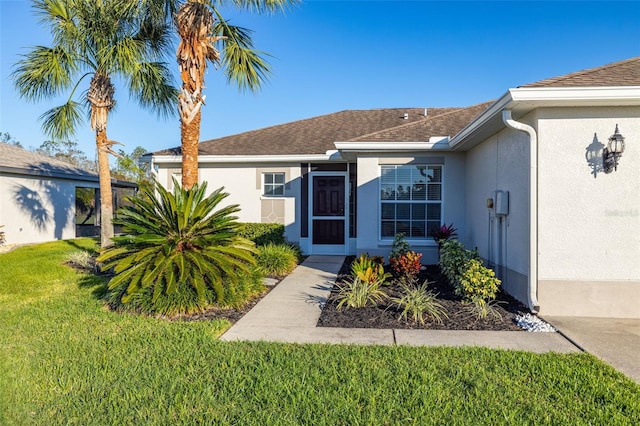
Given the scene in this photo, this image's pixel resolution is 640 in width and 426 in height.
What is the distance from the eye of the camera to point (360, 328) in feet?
17.2

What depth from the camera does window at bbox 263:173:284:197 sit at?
12.3m

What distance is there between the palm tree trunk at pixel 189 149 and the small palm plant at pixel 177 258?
135cm

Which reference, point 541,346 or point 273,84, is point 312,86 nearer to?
point 273,84

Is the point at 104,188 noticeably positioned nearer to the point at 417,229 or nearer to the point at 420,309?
the point at 417,229

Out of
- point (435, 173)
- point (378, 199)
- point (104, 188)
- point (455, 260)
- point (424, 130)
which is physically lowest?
point (455, 260)

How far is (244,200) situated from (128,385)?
9.08 m

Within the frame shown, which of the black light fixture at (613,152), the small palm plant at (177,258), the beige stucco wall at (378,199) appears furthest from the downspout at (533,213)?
the small palm plant at (177,258)

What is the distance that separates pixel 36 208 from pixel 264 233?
9.56 metres

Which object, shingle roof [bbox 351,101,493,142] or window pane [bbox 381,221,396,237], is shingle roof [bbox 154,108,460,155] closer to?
shingle roof [bbox 351,101,493,142]

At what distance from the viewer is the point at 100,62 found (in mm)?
9320

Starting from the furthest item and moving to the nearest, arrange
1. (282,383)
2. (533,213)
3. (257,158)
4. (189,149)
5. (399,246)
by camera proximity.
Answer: (257,158) → (399,246) → (189,149) → (533,213) → (282,383)

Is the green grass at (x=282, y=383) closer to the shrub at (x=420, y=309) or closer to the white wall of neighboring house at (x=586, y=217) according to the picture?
the shrub at (x=420, y=309)

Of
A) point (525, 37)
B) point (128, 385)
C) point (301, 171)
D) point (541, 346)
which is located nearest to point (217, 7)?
point (301, 171)

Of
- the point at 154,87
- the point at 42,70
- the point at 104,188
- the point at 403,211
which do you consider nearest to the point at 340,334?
the point at 403,211
